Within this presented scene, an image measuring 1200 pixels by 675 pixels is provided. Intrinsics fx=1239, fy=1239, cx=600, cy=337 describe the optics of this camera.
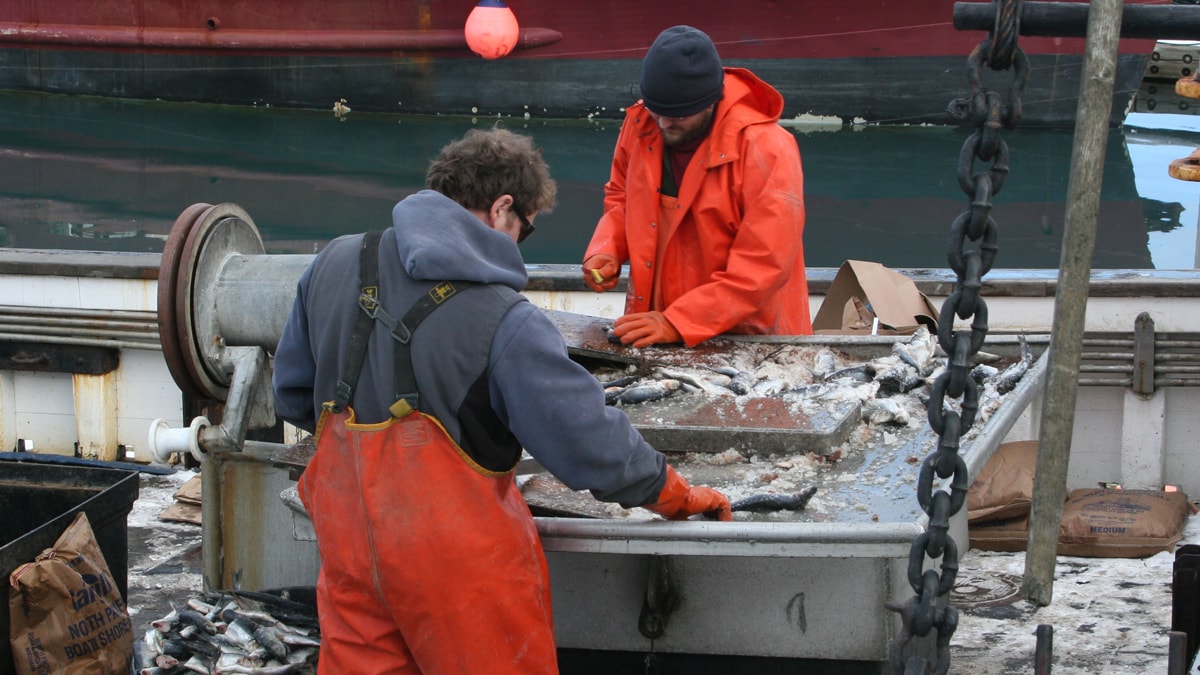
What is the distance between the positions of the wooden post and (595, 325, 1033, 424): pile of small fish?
1.45 metres

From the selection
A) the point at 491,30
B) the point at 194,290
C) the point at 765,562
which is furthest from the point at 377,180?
the point at 765,562

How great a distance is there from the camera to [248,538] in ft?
13.7

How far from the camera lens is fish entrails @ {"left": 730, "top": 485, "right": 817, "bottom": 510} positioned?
9.46 feet

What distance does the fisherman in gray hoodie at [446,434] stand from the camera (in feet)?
7.87

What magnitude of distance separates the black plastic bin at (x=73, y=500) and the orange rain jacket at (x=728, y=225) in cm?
179

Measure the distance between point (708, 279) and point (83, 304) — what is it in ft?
9.73

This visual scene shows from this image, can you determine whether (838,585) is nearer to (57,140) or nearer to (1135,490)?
(1135,490)

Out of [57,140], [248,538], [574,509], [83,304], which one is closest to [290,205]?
[57,140]

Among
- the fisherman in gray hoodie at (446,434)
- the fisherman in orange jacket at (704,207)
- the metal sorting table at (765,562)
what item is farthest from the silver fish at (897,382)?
the fisherman in gray hoodie at (446,434)

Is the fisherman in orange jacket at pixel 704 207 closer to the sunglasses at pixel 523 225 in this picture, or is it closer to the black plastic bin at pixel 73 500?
the sunglasses at pixel 523 225

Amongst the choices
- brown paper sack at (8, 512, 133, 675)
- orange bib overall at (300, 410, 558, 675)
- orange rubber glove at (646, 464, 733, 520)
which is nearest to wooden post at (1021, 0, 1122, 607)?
orange rubber glove at (646, 464, 733, 520)

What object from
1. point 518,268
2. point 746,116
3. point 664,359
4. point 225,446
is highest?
point 746,116

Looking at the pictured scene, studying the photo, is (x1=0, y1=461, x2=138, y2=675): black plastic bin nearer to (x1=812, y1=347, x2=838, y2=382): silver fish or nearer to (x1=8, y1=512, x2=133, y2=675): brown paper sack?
(x1=8, y1=512, x2=133, y2=675): brown paper sack

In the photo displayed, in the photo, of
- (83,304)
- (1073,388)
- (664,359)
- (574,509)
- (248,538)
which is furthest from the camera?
(83,304)
